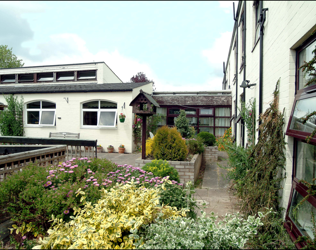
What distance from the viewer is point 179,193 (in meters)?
3.04

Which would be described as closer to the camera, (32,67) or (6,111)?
(6,111)

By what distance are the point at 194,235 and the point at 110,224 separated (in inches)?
30.5

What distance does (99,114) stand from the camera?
1169 centimetres

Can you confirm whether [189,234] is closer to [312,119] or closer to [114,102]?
[312,119]

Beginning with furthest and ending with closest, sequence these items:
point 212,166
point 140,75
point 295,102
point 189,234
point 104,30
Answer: point 140,75, point 212,166, point 104,30, point 295,102, point 189,234

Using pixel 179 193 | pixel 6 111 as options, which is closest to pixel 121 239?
pixel 179 193

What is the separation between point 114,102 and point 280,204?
973 cm

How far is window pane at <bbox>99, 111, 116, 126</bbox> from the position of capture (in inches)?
456

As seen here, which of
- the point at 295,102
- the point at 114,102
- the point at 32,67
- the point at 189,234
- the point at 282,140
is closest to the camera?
the point at 189,234

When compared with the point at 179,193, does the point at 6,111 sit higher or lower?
higher

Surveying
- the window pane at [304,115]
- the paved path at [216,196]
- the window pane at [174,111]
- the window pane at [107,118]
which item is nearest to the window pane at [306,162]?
the window pane at [304,115]

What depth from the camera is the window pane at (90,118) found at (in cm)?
1193

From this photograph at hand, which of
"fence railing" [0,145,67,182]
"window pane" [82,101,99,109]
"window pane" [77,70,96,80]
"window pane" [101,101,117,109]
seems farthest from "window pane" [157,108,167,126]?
"fence railing" [0,145,67,182]

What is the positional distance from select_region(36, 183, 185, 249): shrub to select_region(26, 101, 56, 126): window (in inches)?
445
